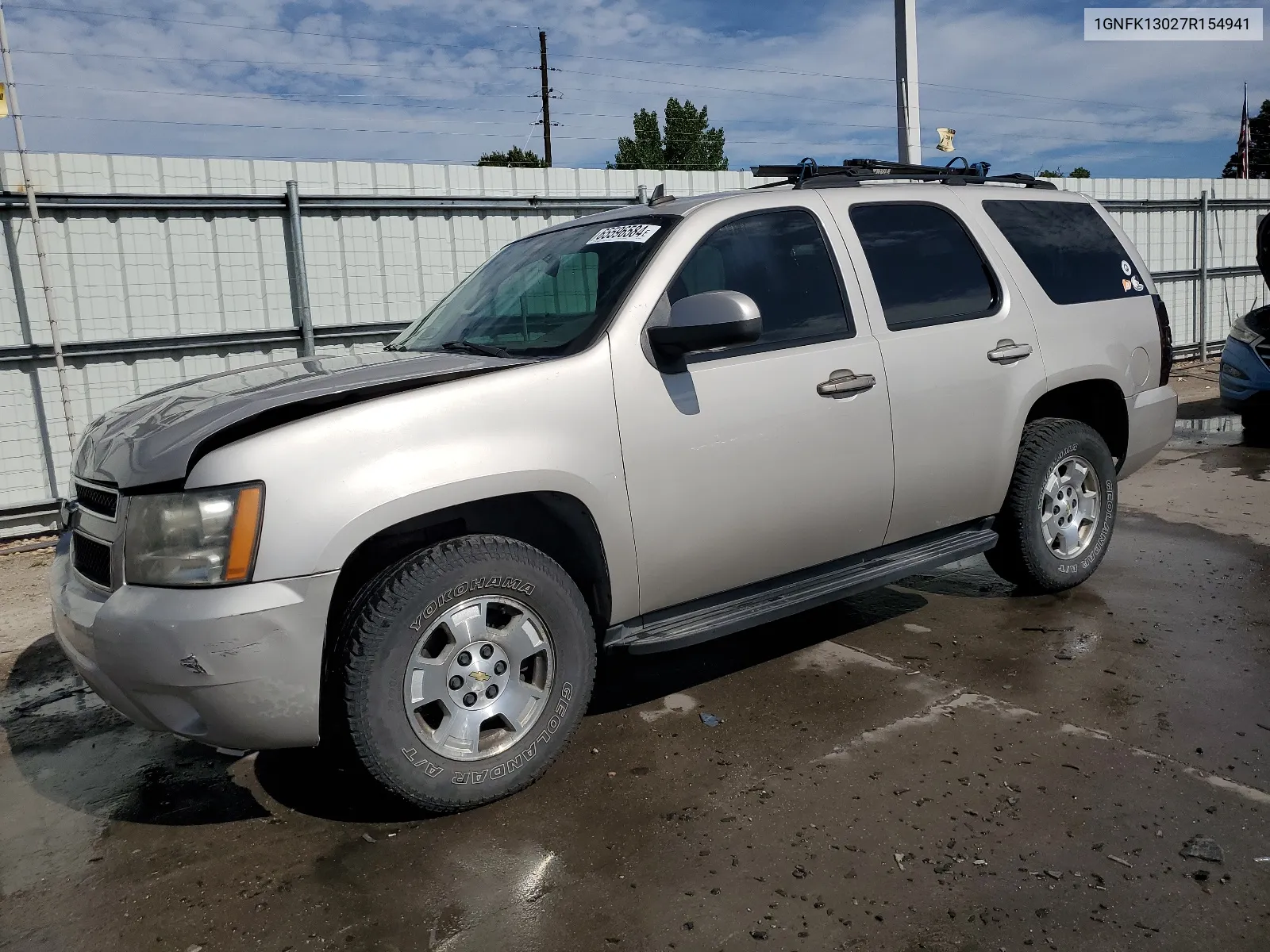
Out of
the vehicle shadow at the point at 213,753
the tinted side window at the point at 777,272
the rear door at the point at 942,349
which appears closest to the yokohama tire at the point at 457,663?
the vehicle shadow at the point at 213,753

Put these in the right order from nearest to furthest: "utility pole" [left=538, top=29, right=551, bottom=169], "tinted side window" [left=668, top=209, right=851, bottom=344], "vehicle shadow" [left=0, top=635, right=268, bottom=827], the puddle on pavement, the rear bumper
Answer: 1. "vehicle shadow" [left=0, top=635, right=268, bottom=827]
2. "tinted side window" [left=668, top=209, right=851, bottom=344]
3. the rear bumper
4. the puddle on pavement
5. "utility pole" [left=538, top=29, right=551, bottom=169]

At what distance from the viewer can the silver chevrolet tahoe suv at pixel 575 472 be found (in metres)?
2.74

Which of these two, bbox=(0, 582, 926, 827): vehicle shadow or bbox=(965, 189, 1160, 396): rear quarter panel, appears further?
bbox=(965, 189, 1160, 396): rear quarter panel

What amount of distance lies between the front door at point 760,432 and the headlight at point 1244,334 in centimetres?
718

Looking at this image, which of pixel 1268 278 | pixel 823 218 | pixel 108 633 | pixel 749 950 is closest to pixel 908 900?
pixel 749 950

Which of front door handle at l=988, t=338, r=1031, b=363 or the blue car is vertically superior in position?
front door handle at l=988, t=338, r=1031, b=363

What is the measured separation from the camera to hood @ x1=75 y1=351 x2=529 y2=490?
9.12 feet

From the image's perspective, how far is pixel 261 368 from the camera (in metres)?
3.85

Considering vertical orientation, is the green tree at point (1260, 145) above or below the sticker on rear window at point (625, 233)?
above

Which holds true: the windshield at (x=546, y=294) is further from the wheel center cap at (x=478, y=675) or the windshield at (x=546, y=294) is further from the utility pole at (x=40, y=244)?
the utility pole at (x=40, y=244)

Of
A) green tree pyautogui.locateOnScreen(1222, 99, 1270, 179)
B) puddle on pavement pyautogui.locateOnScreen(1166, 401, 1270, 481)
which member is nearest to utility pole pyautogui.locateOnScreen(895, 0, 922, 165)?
puddle on pavement pyautogui.locateOnScreen(1166, 401, 1270, 481)

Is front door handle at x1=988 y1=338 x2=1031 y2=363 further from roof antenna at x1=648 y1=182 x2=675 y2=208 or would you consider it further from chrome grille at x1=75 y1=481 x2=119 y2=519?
chrome grille at x1=75 y1=481 x2=119 y2=519

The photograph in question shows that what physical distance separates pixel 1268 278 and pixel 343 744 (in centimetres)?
1041

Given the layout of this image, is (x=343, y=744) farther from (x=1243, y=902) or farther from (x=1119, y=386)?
(x=1119, y=386)
